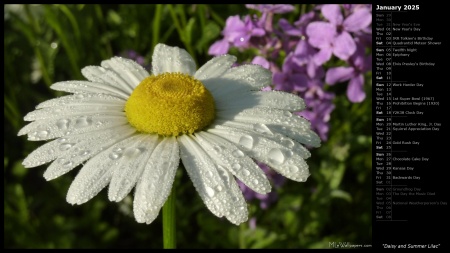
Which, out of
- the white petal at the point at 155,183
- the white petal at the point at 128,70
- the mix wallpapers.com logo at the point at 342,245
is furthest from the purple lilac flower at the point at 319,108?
the white petal at the point at 155,183

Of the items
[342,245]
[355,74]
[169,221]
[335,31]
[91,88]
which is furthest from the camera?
[342,245]

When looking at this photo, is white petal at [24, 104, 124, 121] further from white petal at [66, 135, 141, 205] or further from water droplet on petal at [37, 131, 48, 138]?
white petal at [66, 135, 141, 205]

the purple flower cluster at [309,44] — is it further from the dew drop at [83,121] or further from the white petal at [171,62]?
the dew drop at [83,121]

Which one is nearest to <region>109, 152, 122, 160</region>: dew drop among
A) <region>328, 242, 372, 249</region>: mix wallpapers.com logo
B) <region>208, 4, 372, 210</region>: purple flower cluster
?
<region>208, 4, 372, 210</region>: purple flower cluster

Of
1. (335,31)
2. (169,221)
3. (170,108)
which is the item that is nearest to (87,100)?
(170,108)

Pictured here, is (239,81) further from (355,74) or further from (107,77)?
(355,74)

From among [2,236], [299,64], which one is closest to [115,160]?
[299,64]

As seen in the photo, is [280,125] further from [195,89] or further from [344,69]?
[344,69]
